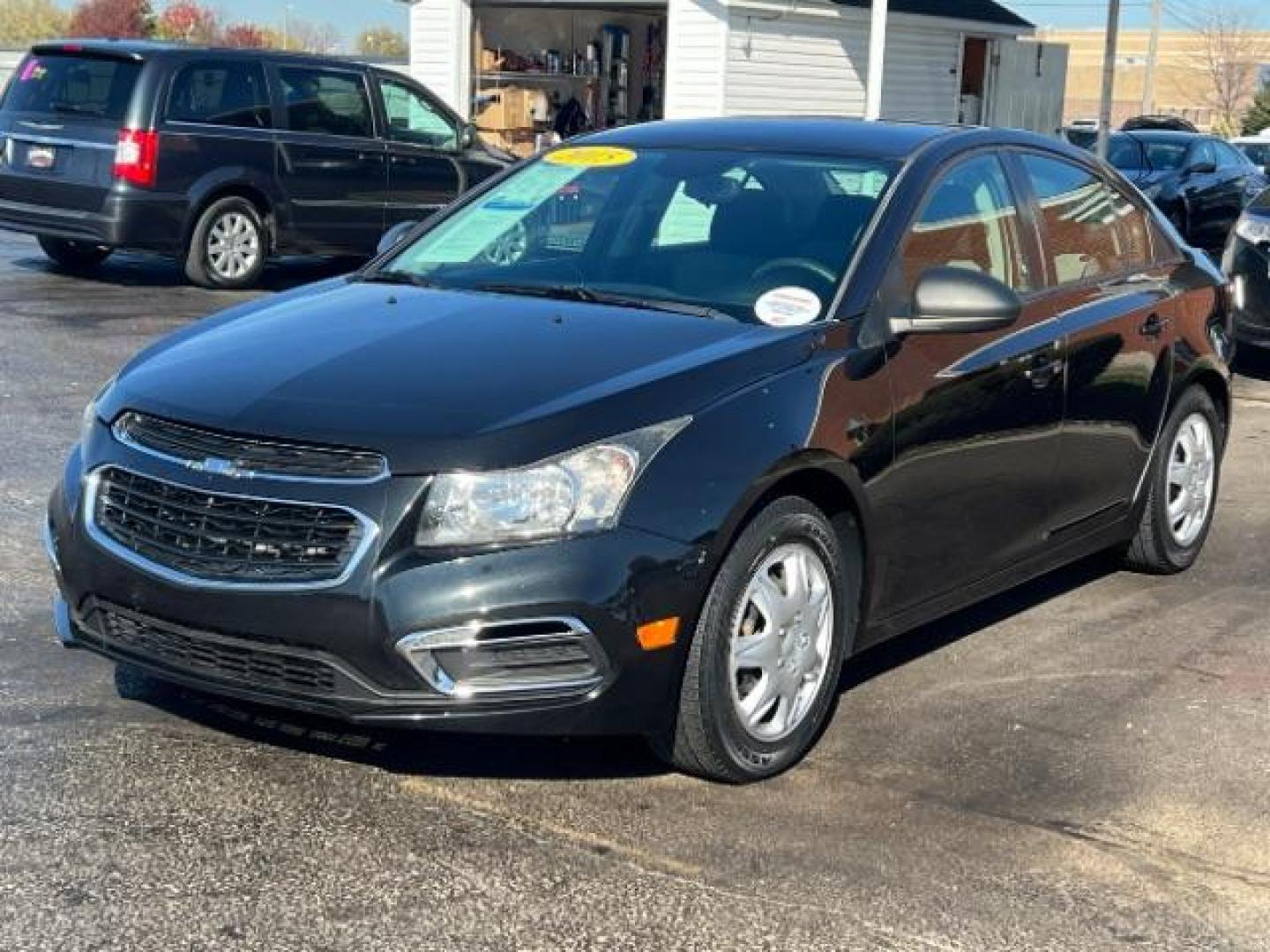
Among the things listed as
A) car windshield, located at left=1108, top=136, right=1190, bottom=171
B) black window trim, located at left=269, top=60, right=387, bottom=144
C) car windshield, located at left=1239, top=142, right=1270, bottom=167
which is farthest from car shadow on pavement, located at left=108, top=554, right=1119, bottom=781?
car windshield, located at left=1239, top=142, right=1270, bottom=167

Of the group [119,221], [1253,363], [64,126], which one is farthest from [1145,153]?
[64,126]

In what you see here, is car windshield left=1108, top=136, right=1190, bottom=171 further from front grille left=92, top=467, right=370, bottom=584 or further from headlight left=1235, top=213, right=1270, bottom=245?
front grille left=92, top=467, right=370, bottom=584

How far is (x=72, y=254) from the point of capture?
1443 centimetres

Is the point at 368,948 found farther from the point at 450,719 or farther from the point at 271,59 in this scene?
the point at 271,59

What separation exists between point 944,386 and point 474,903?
2.13 m

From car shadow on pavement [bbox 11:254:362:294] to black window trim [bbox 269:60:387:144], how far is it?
48.6 inches

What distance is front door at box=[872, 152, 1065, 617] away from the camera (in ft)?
16.1

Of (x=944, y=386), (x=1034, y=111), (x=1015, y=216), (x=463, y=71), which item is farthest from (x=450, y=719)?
(x=1034, y=111)

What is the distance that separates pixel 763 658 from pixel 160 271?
1155cm

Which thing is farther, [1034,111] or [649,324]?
[1034,111]

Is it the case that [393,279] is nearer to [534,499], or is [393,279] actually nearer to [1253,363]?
[534,499]

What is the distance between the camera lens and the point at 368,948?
3.52m

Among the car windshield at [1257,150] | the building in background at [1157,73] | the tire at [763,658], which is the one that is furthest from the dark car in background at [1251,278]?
the building in background at [1157,73]

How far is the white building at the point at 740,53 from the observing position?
19.9m
